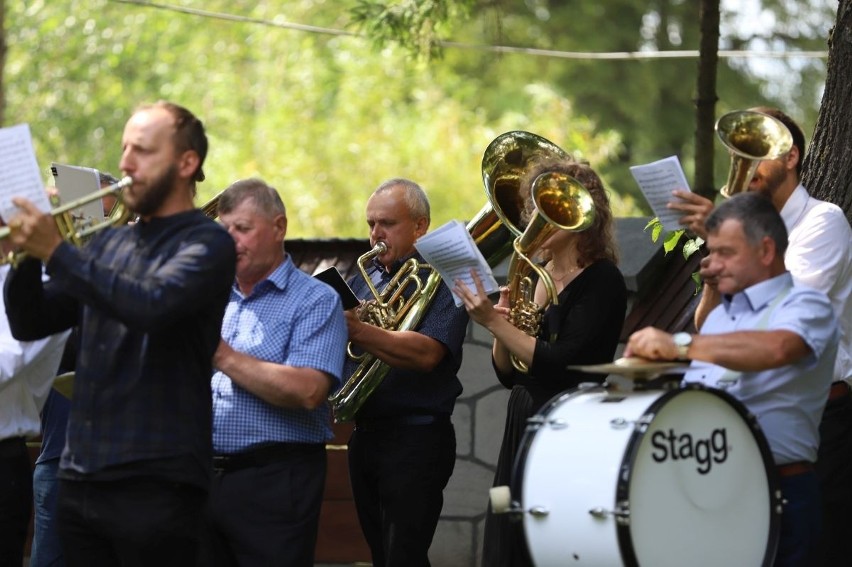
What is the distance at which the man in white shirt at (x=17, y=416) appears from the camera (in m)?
5.24

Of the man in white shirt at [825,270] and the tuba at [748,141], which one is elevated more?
the tuba at [748,141]

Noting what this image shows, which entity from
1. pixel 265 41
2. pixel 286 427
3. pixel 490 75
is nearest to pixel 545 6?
pixel 490 75

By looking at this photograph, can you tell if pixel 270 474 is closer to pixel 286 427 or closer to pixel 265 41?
pixel 286 427

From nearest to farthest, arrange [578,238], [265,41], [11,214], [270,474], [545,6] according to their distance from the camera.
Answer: [11,214], [270,474], [578,238], [545,6], [265,41]

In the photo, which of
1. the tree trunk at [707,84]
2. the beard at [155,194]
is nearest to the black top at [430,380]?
the beard at [155,194]

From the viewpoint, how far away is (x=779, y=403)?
471 cm

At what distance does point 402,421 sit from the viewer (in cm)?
594

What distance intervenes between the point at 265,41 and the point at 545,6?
498 centimetres

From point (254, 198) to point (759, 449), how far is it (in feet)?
6.35

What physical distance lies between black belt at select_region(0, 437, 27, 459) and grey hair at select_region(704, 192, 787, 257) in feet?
8.45

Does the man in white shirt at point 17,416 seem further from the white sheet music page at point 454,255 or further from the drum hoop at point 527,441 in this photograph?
the drum hoop at point 527,441

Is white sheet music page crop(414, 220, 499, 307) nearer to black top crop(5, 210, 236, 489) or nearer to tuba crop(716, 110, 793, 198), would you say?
tuba crop(716, 110, 793, 198)

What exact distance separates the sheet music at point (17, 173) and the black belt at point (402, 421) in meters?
2.11

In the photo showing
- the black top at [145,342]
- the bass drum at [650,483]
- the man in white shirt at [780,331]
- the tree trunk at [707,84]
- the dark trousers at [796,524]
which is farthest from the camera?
the tree trunk at [707,84]
